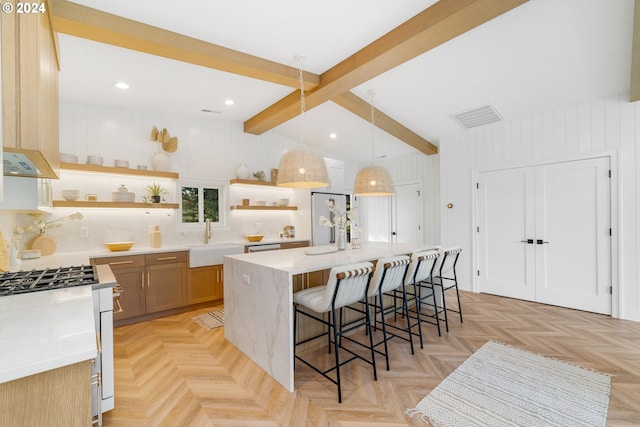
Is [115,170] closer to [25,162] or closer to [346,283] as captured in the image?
[25,162]

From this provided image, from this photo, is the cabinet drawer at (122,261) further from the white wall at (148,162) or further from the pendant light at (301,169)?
the pendant light at (301,169)

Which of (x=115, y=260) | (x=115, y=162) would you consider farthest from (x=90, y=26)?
(x=115, y=260)

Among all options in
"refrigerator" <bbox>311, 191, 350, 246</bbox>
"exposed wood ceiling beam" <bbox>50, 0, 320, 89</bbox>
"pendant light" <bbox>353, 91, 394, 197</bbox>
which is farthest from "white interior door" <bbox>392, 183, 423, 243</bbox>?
"exposed wood ceiling beam" <bbox>50, 0, 320, 89</bbox>

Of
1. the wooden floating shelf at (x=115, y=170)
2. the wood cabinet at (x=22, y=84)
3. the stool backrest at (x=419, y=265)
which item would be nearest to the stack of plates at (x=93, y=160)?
the wooden floating shelf at (x=115, y=170)

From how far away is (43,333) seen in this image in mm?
1014

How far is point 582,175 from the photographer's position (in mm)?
3891

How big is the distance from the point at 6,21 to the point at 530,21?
3728 mm

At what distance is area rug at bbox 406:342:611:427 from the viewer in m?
1.93

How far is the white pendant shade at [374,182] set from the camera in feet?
11.4

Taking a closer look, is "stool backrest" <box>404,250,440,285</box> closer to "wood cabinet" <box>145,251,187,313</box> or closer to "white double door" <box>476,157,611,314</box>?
"white double door" <box>476,157,611,314</box>

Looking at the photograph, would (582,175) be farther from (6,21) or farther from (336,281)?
(6,21)

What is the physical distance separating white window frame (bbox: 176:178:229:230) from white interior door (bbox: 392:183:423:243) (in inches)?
144

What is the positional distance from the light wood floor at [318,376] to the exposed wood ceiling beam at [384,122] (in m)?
3.12

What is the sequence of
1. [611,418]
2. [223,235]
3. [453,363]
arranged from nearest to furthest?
[611,418] → [453,363] → [223,235]
